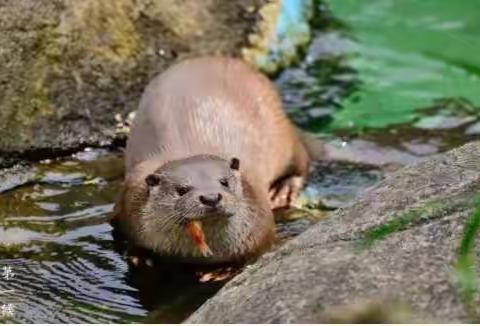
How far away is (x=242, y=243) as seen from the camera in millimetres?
3338

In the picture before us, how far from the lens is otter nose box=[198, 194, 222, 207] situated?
3.07 meters

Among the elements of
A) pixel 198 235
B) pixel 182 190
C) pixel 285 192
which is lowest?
pixel 285 192

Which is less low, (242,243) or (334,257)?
(334,257)

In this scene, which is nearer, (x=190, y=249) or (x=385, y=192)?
(x=385, y=192)

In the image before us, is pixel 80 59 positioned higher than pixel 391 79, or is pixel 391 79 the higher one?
pixel 80 59

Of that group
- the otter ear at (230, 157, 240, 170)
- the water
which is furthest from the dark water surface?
the otter ear at (230, 157, 240, 170)

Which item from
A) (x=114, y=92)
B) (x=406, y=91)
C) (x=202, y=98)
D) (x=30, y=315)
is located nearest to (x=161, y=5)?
(x=114, y=92)

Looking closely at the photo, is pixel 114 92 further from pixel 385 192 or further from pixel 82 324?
pixel 385 192

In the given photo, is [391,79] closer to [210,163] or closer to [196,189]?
[210,163]

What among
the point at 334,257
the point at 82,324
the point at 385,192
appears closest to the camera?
the point at 334,257

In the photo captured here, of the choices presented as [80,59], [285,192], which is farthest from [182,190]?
[80,59]

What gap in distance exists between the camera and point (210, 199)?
307cm

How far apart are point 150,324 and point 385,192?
0.64m

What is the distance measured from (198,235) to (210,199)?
0.18 metres
